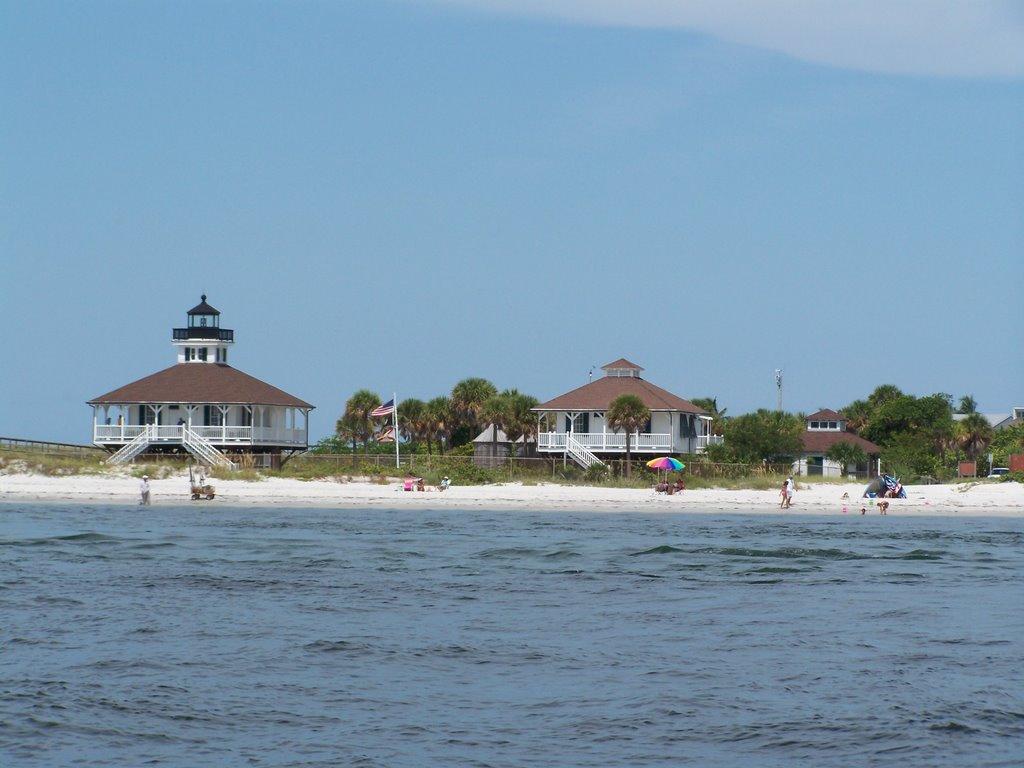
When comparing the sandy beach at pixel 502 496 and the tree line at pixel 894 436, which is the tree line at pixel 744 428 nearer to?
the tree line at pixel 894 436

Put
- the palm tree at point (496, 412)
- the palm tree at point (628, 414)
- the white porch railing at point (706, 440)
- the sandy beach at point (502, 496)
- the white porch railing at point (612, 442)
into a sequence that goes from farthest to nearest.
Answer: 1. the white porch railing at point (706, 440)
2. the palm tree at point (496, 412)
3. the white porch railing at point (612, 442)
4. the palm tree at point (628, 414)
5. the sandy beach at point (502, 496)

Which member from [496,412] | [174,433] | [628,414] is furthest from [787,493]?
[174,433]

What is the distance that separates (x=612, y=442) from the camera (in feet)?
199

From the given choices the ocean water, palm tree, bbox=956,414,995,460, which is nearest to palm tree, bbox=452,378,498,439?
palm tree, bbox=956,414,995,460

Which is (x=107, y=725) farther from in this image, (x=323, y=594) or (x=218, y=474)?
(x=218, y=474)

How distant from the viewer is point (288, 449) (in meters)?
64.3

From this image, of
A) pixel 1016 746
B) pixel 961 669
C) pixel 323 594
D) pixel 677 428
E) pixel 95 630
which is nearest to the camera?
pixel 1016 746

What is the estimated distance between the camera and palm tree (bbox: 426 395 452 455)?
224ft

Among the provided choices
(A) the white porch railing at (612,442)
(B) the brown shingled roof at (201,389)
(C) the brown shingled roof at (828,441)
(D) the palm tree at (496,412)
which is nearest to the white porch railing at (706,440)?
(A) the white porch railing at (612,442)

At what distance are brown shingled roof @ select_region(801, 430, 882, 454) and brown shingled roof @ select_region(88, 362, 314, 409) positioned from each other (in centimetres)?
3047

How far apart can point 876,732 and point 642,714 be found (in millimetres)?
2181

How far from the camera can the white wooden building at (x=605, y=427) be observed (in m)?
60.5

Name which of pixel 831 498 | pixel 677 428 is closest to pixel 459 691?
pixel 831 498

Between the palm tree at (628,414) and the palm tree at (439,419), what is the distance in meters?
13.4
